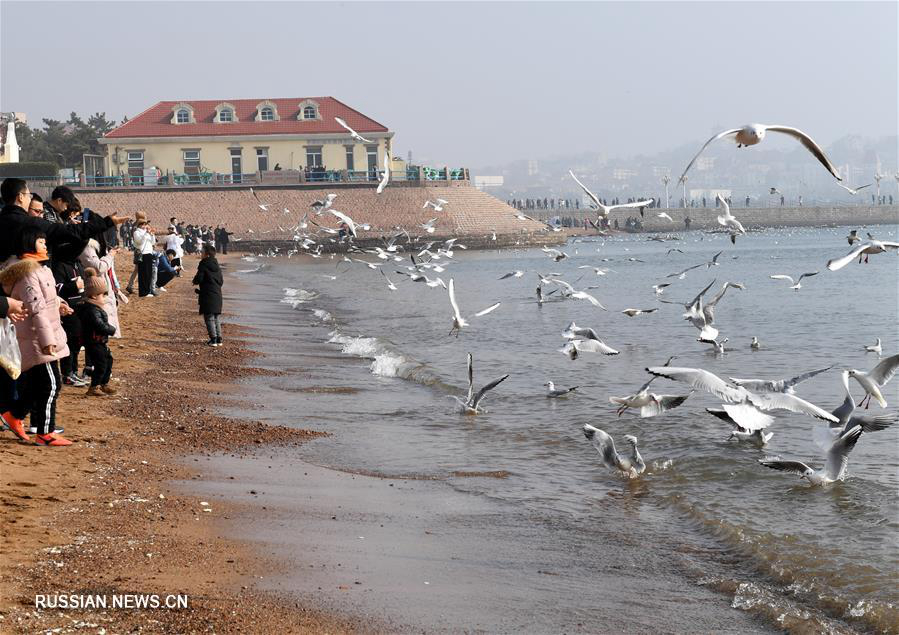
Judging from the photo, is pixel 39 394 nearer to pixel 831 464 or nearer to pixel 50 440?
pixel 50 440

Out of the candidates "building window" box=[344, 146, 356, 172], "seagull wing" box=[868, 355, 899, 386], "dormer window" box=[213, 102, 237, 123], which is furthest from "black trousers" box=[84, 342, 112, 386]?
"dormer window" box=[213, 102, 237, 123]

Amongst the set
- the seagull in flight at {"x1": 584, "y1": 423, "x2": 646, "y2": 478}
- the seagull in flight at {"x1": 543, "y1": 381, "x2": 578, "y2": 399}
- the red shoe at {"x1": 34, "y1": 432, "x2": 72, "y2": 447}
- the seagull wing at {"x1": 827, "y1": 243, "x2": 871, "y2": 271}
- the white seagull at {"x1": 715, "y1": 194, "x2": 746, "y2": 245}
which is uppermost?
the white seagull at {"x1": 715, "y1": 194, "x2": 746, "y2": 245}

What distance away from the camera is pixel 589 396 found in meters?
14.3

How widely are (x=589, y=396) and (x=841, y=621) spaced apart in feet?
26.7

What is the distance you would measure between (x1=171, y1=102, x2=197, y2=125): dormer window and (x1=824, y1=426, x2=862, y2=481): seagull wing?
7625 cm

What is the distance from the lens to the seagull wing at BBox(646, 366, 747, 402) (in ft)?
26.2

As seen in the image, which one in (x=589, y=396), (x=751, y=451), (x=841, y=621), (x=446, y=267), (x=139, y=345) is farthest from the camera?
(x=446, y=267)

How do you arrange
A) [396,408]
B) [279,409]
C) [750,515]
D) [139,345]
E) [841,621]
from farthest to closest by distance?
1. [139,345]
2. [396,408]
3. [279,409]
4. [750,515]
5. [841,621]

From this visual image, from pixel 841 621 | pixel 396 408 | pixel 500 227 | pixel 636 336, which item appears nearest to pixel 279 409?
pixel 396 408

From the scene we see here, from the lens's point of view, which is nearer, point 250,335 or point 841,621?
point 841,621

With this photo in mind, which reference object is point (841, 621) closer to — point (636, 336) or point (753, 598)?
point (753, 598)

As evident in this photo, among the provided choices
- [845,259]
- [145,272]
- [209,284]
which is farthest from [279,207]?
[845,259]

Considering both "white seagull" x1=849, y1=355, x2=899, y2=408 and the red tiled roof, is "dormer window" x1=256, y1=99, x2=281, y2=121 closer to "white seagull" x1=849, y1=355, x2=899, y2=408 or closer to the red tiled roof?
the red tiled roof

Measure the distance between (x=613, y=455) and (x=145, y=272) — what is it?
16.7m
